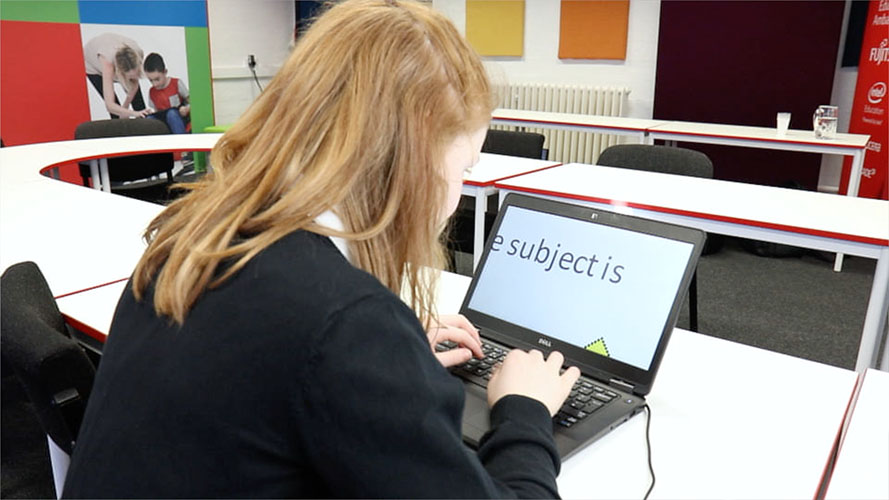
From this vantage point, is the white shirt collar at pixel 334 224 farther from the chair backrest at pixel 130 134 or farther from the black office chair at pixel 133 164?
the chair backrest at pixel 130 134

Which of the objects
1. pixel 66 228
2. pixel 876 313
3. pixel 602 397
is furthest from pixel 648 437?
Answer: pixel 66 228

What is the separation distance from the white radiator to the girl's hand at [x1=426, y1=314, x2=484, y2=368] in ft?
14.7

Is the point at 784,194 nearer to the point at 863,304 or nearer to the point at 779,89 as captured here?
the point at 863,304

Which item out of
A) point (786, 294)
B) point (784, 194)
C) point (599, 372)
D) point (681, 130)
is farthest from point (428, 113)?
point (681, 130)

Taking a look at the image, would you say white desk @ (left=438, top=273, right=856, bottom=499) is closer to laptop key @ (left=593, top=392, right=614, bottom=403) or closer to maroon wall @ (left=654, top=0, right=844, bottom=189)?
laptop key @ (left=593, top=392, right=614, bottom=403)

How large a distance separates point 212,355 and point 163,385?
58 mm

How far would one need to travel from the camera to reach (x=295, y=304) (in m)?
0.54

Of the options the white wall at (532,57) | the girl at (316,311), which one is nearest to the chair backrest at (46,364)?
the girl at (316,311)

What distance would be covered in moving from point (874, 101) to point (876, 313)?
294cm

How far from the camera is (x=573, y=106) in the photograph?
18.6ft

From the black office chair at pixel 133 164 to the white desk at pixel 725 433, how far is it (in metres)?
3.27

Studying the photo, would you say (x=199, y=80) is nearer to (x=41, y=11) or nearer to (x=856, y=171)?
(x=41, y=11)

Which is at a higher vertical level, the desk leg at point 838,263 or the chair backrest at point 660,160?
the chair backrest at point 660,160

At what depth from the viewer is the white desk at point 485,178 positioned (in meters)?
2.49
